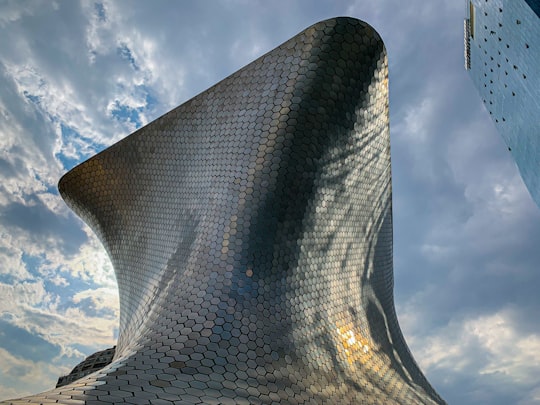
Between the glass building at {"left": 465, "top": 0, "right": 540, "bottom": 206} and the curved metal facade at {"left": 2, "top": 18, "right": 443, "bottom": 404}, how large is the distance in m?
16.0

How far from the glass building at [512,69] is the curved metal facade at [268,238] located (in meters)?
16.0

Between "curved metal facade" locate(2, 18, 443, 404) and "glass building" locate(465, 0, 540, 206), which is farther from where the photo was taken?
"glass building" locate(465, 0, 540, 206)

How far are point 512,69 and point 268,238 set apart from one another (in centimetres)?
2315

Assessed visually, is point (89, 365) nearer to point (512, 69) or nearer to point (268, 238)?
point (268, 238)

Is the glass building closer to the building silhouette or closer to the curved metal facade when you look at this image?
the curved metal facade

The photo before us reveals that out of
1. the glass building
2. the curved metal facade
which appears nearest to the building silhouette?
the curved metal facade

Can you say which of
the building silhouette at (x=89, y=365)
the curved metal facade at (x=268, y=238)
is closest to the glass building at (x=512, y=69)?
the curved metal facade at (x=268, y=238)

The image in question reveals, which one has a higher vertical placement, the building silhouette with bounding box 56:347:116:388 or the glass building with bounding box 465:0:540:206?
the glass building with bounding box 465:0:540:206

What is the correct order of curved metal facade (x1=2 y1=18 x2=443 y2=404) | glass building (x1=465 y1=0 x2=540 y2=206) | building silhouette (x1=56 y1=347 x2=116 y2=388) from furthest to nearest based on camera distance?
glass building (x1=465 y1=0 x2=540 y2=206), building silhouette (x1=56 y1=347 x2=116 y2=388), curved metal facade (x1=2 y1=18 x2=443 y2=404)

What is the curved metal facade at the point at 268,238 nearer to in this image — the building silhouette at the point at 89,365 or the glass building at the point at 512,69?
the building silhouette at the point at 89,365

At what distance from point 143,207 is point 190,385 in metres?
6.52

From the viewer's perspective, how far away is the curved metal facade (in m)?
6.60

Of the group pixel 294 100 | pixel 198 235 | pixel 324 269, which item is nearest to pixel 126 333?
pixel 198 235

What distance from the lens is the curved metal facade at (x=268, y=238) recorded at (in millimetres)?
6598
